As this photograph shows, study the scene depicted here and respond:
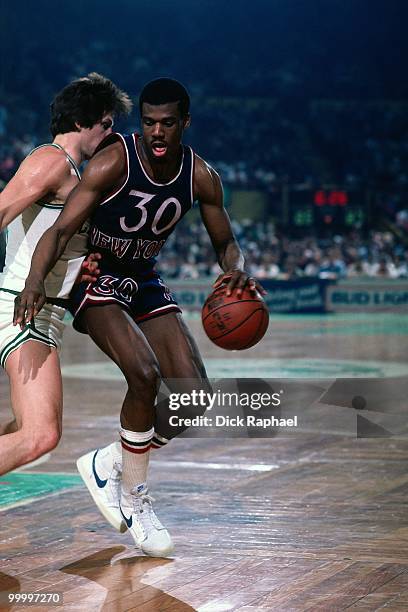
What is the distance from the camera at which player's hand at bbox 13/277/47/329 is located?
13.9 ft

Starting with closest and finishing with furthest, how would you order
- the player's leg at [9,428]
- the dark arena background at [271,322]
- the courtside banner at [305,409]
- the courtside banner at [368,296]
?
the dark arena background at [271,322] < the player's leg at [9,428] < the courtside banner at [305,409] < the courtside banner at [368,296]

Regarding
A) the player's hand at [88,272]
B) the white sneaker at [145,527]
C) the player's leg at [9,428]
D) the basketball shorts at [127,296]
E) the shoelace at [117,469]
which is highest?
the player's hand at [88,272]

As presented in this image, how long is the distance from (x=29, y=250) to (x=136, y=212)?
1.68 feet

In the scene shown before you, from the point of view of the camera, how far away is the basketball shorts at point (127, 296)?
478 cm

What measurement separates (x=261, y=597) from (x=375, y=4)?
37086mm

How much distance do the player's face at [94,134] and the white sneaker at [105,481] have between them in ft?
4.73

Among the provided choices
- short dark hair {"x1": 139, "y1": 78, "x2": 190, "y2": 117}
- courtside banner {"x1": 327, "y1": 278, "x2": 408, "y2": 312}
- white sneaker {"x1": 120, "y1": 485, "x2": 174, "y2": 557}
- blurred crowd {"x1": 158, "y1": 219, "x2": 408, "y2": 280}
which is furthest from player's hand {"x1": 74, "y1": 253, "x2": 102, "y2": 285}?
blurred crowd {"x1": 158, "y1": 219, "x2": 408, "y2": 280}

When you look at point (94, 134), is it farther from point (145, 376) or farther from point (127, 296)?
point (145, 376)

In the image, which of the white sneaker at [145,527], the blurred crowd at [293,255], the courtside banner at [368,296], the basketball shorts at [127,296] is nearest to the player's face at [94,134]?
the basketball shorts at [127,296]

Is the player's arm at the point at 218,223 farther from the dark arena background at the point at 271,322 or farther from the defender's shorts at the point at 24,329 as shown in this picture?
the dark arena background at the point at 271,322

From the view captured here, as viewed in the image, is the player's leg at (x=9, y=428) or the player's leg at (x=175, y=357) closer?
the player's leg at (x=9, y=428)

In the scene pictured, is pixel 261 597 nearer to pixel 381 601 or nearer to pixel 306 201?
pixel 381 601

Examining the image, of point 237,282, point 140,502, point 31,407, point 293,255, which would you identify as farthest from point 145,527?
point 293,255

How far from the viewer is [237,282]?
15.5ft
